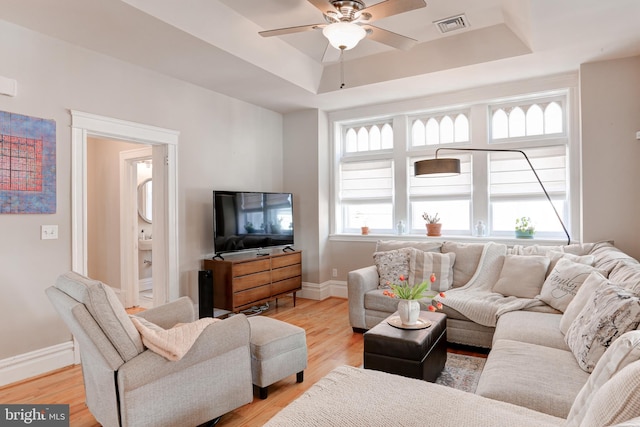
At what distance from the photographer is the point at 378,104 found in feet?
17.1

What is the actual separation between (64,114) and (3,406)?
2.22 meters

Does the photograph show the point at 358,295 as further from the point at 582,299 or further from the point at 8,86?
the point at 8,86

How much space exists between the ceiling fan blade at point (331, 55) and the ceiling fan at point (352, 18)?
1.43 m

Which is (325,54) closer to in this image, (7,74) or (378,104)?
(378,104)

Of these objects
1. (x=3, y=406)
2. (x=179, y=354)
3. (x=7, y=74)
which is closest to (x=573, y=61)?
(x=179, y=354)

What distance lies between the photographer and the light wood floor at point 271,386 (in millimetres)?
2359

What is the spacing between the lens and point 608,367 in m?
1.27

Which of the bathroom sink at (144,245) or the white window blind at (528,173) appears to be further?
the bathroom sink at (144,245)

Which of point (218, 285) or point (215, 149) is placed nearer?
point (218, 285)

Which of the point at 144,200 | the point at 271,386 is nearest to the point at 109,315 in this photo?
the point at 271,386

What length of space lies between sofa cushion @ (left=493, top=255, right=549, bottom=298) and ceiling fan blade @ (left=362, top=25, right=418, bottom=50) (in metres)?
2.23

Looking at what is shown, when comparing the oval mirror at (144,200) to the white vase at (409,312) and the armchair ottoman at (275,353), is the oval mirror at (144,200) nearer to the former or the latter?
the armchair ottoman at (275,353)

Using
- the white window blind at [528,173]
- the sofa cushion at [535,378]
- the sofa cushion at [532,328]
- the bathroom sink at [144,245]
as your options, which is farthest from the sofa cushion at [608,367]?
the bathroom sink at [144,245]

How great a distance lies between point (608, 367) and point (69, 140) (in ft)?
12.6
